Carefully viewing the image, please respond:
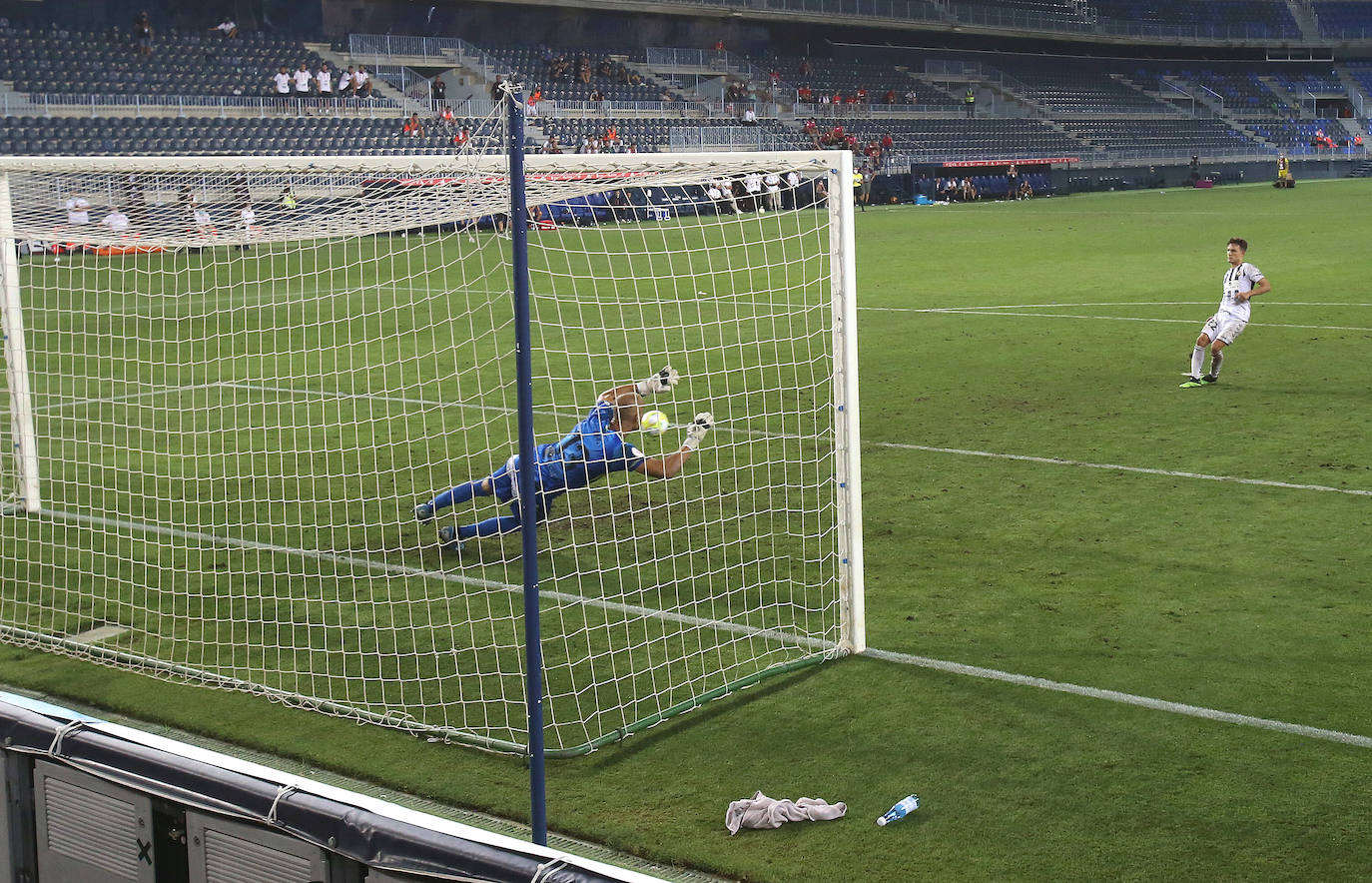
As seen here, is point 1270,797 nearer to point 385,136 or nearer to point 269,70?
point 385,136

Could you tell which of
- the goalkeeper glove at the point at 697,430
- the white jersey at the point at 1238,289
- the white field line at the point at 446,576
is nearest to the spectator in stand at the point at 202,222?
the white field line at the point at 446,576

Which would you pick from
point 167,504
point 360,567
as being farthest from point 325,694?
point 167,504

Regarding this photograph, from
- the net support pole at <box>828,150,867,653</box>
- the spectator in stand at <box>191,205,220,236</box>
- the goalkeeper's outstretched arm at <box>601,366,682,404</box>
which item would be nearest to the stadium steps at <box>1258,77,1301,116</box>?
the spectator in stand at <box>191,205,220,236</box>

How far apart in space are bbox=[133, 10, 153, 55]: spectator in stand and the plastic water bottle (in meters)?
35.1

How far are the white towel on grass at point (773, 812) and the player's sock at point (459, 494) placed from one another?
368 cm

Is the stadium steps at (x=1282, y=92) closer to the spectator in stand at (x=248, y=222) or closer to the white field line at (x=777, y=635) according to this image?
the spectator in stand at (x=248, y=222)

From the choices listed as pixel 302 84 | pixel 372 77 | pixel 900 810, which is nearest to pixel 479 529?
pixel 900 810

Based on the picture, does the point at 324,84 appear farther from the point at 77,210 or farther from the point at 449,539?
the point at 449,539

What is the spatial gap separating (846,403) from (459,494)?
2.84 metres

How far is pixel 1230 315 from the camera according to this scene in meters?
12.9

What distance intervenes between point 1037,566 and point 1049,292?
42.7 feet

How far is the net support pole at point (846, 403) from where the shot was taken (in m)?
6.45

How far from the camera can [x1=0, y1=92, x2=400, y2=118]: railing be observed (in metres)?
30.7

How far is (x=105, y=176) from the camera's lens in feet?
27.4
